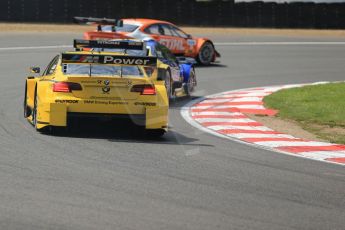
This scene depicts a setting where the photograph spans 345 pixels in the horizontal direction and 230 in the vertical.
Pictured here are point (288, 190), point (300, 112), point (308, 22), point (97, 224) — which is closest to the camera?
point (97, 224)

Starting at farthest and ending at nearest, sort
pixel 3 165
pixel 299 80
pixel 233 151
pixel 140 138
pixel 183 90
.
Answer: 1. pixel 299 80
2. pixel 183 90
3. pixel 140 138
4. pixel 233 151
5. pixel 3 165

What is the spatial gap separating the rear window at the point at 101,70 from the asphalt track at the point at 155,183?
2.70 feet

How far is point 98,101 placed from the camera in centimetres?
1166

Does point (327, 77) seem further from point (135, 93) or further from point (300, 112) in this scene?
point (135, 93)

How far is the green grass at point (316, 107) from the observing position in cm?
1402

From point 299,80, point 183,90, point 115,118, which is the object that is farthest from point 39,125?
point 299,80

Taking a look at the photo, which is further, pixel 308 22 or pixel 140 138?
pixel 308 22

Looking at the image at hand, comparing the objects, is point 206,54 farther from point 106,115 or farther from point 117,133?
point 106,115

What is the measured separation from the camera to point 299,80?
76.5 feet

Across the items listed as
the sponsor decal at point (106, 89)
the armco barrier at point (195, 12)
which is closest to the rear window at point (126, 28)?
the armco barrier at point (195, 12)

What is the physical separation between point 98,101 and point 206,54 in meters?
13.8

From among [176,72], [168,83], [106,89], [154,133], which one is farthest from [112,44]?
[176,72]

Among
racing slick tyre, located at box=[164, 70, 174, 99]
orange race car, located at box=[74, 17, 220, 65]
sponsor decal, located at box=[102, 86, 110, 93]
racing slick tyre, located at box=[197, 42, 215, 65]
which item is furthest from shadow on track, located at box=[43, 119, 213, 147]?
racing slick tyre, located at box=[197, 42, 215, 65]

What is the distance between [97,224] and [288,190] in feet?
8.21
